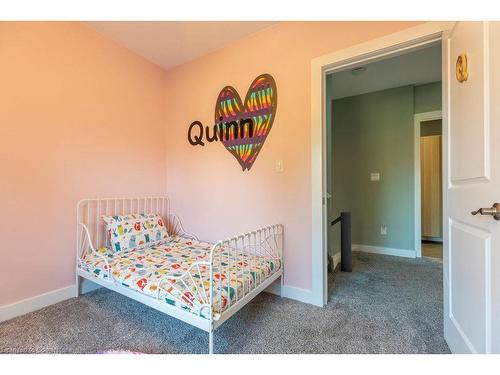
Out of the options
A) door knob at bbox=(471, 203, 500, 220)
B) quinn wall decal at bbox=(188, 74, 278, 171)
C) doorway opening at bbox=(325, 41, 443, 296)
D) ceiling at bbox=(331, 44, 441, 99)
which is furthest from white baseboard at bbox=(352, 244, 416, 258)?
door knob at bbox=(471, 203, 500, 220)

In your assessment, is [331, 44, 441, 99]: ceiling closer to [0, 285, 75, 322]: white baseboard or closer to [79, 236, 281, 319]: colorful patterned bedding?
[79, 236, 281, 319]: colorful patterned bedding

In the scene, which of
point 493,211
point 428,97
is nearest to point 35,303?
point 493,211

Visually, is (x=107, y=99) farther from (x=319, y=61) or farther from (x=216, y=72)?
(x=319, y=61)

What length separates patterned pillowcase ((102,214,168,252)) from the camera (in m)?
2.07

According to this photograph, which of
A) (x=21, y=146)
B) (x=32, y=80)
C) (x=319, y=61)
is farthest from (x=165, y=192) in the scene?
(x=319, y=61)

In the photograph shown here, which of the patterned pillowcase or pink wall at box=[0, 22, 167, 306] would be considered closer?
pink wall at box=[0, 22, 167, 306]

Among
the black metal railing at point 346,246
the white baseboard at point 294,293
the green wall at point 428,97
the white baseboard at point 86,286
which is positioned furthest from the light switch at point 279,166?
the green wall at point 428,97

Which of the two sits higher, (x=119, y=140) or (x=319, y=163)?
(x=119, y=140)

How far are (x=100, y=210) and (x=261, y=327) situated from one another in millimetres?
1816

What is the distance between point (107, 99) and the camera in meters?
2.27

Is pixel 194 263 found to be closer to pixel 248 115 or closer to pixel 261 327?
pixel 261 327

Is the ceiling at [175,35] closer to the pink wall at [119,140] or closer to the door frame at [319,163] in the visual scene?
the pink wall at [119,140]

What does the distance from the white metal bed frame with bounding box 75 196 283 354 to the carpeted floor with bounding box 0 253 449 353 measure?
22cm

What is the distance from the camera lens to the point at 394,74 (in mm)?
2955
